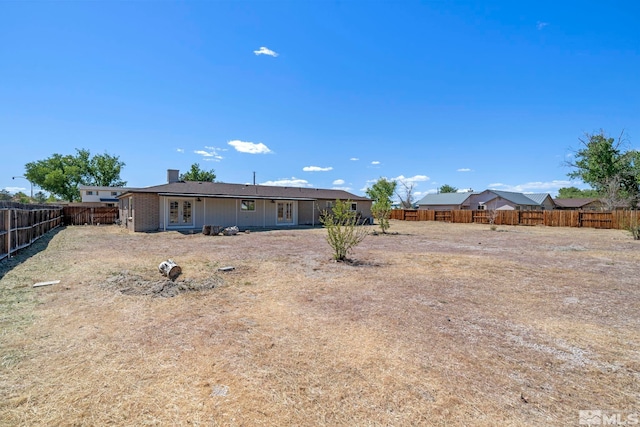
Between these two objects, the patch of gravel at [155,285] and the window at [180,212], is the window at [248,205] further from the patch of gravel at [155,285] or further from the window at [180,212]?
the patch of gravel at [155,285]

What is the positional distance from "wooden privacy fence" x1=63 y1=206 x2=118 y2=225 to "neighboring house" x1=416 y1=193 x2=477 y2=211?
4091cm

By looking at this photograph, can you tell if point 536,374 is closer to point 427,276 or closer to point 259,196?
point 427,276

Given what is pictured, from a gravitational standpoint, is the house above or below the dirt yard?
above

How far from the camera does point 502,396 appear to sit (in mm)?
2688

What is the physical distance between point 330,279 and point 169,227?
15.4m

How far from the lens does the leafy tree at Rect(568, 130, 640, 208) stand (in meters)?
31.8

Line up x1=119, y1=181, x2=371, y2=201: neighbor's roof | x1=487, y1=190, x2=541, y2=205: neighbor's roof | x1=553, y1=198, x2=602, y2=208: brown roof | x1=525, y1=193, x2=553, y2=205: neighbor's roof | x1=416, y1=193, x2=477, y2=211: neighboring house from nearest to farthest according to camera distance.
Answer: x1=119, y1=181, x2=371, y2=201: neighbor's roof < x1=487, y1=190, x2=541, y2=205: neighbor's roof < x1=416, y1=193, x2=477, y2=211: neighboring house < x1=525, y1=193, x2=553, y2=205: neighbor's roof < x1=553, y1=198, x2=602, y2=208: brown roof

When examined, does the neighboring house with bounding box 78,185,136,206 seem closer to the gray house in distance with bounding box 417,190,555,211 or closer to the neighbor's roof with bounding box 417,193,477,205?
the neighbor's roof with bounding box 417,193,477,205

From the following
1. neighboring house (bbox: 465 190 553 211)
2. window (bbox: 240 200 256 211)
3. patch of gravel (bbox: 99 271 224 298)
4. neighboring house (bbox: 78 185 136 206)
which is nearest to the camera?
patch of gravel (bbox: 99 271 224 298)

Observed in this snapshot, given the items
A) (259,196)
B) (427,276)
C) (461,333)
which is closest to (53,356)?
(461,333)

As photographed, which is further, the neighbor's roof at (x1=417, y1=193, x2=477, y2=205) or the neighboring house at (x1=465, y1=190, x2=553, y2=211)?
the neighbor's roof at (x1=417, y1=193, x2=477, y2=205)

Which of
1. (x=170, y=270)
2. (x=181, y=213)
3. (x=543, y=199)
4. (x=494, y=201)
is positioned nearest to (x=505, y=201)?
(x=494, y=201)
